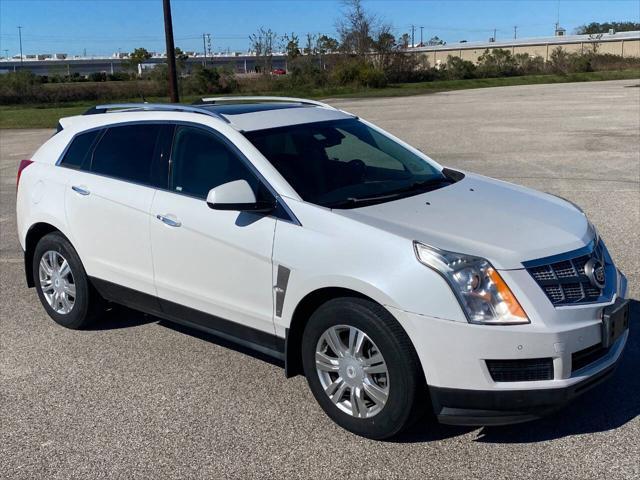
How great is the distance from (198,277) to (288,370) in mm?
896

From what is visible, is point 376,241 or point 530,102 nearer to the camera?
point 376,241

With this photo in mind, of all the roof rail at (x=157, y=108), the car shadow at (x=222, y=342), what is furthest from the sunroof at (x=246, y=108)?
the car shadow at (x=222, y=342)

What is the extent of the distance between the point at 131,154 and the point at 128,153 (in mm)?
38

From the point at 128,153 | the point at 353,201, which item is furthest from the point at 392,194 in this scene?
the point at 128,153

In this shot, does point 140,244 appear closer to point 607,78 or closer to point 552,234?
point 552,234

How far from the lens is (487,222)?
3994 millimetres

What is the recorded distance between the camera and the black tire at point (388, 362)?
3600 millimetres

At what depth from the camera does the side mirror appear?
4.14 m

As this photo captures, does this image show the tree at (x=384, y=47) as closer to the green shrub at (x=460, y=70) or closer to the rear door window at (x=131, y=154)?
the green shrub at (x=460, y=70)

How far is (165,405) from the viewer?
14.5ft

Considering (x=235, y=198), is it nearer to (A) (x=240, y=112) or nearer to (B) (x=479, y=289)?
(A) (x=240, y=112)

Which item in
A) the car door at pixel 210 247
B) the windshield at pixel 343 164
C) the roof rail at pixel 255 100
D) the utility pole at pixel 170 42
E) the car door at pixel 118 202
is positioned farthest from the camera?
the utility pole at pixel 170 42

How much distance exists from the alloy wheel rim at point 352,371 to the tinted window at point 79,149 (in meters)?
2.76

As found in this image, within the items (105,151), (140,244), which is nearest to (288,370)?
(140,244)
